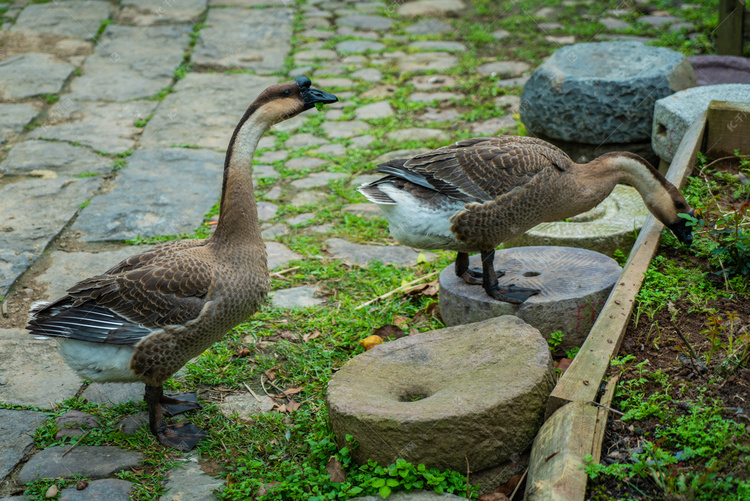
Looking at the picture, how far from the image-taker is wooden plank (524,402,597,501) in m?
2.35

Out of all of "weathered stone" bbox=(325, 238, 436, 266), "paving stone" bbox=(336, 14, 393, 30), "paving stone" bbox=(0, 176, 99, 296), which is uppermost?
"paving stone" bbox=(336, 14, 393, 30)

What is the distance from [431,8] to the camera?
35.2ft

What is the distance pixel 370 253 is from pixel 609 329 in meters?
2.46

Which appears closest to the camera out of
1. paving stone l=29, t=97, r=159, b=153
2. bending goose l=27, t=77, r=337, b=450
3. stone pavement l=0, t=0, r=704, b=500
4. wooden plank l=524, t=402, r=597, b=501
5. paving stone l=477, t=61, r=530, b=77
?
wooden plank l=524, t=402, r=597, b=501

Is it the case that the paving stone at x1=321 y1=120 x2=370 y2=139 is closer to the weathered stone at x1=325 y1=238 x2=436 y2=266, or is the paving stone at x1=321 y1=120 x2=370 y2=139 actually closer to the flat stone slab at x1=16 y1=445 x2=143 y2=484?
the weathered stone at x1=325 y1=238 x2=436 y2=266

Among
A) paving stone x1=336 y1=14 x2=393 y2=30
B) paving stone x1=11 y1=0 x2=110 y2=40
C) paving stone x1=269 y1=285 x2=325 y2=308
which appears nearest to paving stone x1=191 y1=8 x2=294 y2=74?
paving stone x1=336 y1=14 x2=393 y2=30

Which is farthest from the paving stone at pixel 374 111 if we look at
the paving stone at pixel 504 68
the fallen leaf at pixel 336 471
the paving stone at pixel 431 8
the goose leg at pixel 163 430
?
the fallen leaf at pixel 336 471

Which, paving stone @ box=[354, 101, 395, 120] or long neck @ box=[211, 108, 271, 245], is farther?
paving stone @ box=[354, 101, 395, 120]

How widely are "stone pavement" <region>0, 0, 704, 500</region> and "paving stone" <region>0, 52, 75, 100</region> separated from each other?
3cm

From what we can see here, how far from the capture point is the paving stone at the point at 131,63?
26.1 ft

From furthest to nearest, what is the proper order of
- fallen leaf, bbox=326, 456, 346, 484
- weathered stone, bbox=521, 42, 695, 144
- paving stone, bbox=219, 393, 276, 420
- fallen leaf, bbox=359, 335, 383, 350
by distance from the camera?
weathered stone, bbox=521, 42, 695, 144 < fallen leaf, bbox=359, 335, 383, 350 < paving stone, bbox=219, 393, 276, 420 < fallen leaf, bbox=326, 456, 346, 484

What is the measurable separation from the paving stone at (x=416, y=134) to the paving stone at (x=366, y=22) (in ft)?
11.8

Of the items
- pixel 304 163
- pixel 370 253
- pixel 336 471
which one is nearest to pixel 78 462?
pixel 336 471

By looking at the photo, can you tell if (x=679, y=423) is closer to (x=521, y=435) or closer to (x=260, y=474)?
(x=521, y=435)
